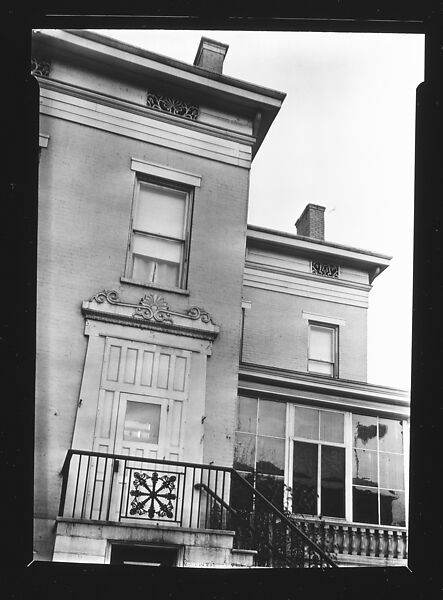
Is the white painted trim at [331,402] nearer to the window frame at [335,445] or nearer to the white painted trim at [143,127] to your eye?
the window frame at [335,445]

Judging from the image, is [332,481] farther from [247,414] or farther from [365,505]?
[247,414]

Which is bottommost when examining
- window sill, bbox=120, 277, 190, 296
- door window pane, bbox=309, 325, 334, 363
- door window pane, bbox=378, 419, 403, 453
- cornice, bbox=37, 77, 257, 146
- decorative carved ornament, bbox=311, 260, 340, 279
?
door window pane, bbox=378, 419, 403, 453

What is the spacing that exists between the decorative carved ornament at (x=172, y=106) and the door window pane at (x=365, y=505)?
19.1 ft

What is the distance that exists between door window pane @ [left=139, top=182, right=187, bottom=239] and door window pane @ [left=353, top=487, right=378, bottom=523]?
460 cm

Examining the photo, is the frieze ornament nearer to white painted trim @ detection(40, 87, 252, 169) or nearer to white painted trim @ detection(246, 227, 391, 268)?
white painted trim @ detection(40, 87, 252, 169)

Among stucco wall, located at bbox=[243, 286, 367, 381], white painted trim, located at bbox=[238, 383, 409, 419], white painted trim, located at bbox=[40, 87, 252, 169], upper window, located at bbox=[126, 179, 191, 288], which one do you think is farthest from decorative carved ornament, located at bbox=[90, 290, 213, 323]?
stucco wall, located at bbox=[243, 286, 367, 381]

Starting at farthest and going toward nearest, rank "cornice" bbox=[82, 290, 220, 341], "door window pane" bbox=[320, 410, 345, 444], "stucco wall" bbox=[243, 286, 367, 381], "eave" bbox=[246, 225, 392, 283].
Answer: "stucco wall" bbox=[243, 286, 367, 381], "eave" bbox=[246, 225, 392, 283], "door window pane" bbox=[320, 410, 345, 444], "cornice" bbox=[82, 290, 220, 341]

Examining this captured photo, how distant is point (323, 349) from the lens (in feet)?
37.1

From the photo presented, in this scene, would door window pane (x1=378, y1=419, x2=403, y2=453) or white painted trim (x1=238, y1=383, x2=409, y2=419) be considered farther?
door window pane (x1=378, y1=419, x2=403, y2=453)

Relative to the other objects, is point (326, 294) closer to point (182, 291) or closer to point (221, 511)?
point (182, 291)

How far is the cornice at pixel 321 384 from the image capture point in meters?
9.05

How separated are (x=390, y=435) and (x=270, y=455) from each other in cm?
201

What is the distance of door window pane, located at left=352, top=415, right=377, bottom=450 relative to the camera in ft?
31.6

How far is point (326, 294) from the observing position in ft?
37.0
